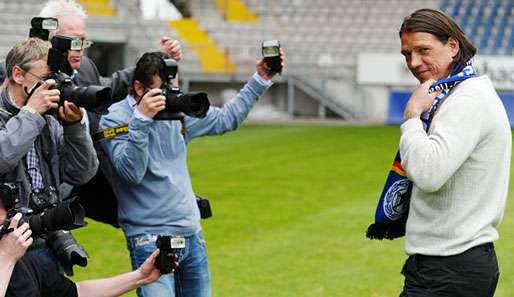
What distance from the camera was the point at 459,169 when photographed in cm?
386

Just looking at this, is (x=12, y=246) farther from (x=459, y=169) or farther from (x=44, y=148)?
(x=459, y=169)

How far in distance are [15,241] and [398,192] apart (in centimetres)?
143

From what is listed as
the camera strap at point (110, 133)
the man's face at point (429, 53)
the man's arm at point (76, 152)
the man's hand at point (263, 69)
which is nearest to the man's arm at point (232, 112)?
the man's hand at point (263, 69)

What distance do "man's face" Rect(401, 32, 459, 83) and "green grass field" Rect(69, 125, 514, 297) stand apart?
4.24 m

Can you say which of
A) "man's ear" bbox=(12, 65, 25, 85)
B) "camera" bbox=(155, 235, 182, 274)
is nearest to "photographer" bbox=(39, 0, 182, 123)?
"man's ear" bbox=(12, 65, 25, 85)

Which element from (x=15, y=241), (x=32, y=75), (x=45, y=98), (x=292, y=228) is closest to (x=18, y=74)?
(x=32, y=75)

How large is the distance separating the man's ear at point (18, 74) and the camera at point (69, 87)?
0.39 ft

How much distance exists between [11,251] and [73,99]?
0.63 m

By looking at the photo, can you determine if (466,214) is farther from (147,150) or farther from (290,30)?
(290,30)

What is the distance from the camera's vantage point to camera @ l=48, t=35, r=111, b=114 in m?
4.27

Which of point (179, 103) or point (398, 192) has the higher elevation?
point (179, 103)

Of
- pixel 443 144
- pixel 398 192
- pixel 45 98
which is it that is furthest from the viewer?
pixel 45 98

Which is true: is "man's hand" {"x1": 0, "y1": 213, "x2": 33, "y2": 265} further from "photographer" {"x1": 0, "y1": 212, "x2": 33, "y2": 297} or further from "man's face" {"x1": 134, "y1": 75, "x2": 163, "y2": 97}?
"man's face" {"x1": 134, "y1": 75, "x2": 163, "y2": 97}

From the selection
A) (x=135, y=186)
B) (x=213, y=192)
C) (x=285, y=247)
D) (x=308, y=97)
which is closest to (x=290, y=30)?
(x=308, y=97)
